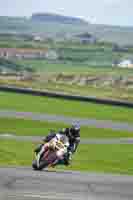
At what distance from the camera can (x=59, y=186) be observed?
1838 cm

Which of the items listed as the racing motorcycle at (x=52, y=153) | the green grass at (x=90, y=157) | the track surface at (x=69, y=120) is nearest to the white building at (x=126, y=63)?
the track surface at (x=69, y=120)

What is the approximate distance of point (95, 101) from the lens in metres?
56.2

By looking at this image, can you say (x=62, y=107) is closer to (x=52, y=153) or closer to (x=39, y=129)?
Result: (x=39, y=129)

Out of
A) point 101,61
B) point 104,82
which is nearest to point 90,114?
point 104,82

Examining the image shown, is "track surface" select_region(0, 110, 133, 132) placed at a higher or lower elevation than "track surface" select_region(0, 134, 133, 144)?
lower

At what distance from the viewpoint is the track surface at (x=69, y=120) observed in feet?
146

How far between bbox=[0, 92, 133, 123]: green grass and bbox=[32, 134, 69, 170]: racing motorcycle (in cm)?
2652

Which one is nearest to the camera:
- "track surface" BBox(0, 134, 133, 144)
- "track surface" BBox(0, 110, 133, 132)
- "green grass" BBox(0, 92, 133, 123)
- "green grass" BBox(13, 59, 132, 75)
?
"track surface" BBox(0, 134, 133, 144)

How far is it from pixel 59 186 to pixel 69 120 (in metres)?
27.0

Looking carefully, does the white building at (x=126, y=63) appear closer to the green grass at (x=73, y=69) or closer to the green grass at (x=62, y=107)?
the green grass at (x=73, y=69)

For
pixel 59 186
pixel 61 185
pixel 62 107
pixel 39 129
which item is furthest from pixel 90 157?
pixel 62 107

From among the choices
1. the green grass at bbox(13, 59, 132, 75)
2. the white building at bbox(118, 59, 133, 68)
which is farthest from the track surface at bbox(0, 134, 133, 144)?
the white building at bbox(118, 59, 133, 68)

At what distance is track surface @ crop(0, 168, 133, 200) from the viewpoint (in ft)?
56.1

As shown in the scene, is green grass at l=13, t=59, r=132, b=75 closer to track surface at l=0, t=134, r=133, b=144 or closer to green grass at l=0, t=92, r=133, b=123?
green grass at l=0, t=92, r=133, b=123
